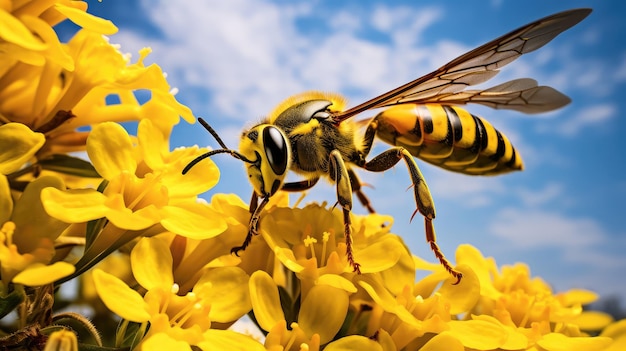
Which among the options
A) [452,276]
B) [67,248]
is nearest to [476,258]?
[452,276]

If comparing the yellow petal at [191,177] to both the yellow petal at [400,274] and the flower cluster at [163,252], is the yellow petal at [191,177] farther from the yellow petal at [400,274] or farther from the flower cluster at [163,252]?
the yellow petal at [400,274]

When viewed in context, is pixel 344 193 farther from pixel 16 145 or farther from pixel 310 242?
pixel 16 145

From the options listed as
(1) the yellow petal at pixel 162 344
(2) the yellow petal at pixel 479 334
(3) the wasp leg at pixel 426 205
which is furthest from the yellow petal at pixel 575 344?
(1) the yellow petal at pixel 162 344

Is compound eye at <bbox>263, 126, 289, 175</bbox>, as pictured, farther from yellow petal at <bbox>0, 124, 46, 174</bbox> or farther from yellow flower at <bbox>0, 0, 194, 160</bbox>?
yellow petal at <bbox>0, 124, 46, 174</bbox>

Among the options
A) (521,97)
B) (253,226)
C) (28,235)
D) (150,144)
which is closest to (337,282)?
(253,226)

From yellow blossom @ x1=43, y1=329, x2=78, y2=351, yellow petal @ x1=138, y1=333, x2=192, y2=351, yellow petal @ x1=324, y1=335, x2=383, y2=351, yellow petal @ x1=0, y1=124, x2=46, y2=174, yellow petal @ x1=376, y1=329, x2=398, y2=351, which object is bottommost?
yellow blossom @ x1=43, y1=329, x2=78, y2=351

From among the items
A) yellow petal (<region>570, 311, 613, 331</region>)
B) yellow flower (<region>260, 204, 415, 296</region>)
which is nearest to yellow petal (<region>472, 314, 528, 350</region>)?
yellow flower (<region>260, 204, 415, 296</region>)
